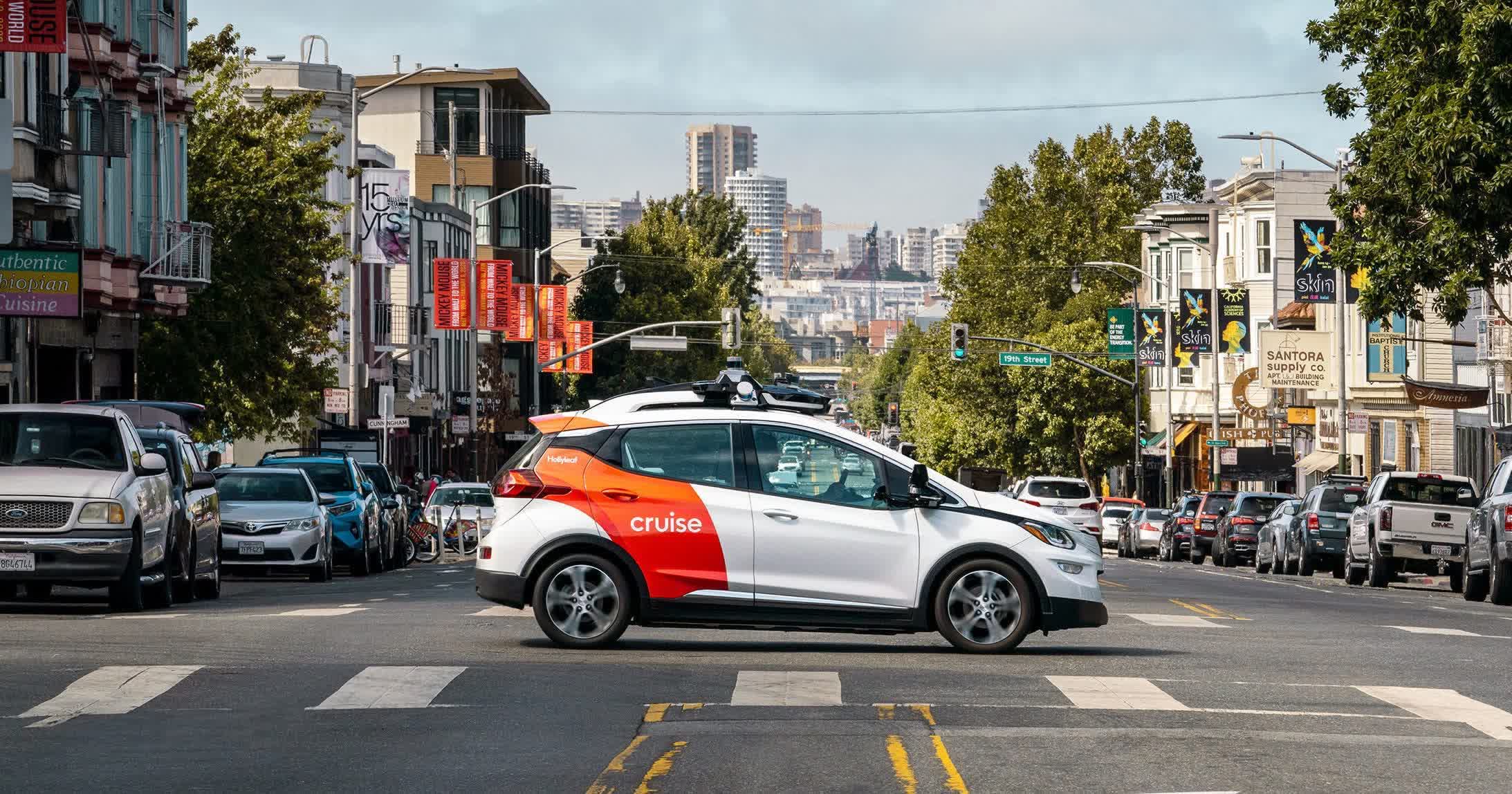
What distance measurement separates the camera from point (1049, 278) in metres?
90.6

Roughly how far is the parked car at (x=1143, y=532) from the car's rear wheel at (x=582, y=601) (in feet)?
144

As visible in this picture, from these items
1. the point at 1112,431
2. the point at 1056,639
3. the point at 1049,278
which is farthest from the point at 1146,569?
the point at 1049,278

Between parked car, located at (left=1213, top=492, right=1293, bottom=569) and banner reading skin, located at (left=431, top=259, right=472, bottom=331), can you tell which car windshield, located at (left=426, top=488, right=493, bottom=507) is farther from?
banner reading skin, located at (left=431, top=259, right=472, bottom=331)

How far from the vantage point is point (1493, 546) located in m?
29.4

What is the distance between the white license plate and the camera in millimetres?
20016

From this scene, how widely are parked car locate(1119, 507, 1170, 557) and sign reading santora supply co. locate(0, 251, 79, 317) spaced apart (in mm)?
34027

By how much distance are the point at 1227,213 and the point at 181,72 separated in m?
49.1

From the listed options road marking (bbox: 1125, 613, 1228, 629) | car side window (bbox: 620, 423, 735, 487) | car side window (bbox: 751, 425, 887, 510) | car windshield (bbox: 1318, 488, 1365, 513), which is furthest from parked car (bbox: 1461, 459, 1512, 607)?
car side window (bbox: 620, 423, 735, 487)

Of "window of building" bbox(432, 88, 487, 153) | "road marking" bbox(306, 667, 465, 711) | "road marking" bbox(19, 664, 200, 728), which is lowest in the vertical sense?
"road marking" bbox(306, 667, 465, 711)

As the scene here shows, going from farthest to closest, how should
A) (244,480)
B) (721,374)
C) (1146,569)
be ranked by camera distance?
(1146,569)
(244,480)
(721,374)

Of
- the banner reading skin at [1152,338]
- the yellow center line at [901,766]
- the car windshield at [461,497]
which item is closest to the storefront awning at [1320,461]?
the banner reading skin at [1152,338]

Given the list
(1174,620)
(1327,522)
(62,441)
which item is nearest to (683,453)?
(1174,620)

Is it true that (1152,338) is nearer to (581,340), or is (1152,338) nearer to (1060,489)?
(1060,489)

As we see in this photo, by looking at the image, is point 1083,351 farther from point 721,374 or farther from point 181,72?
point 721,374
